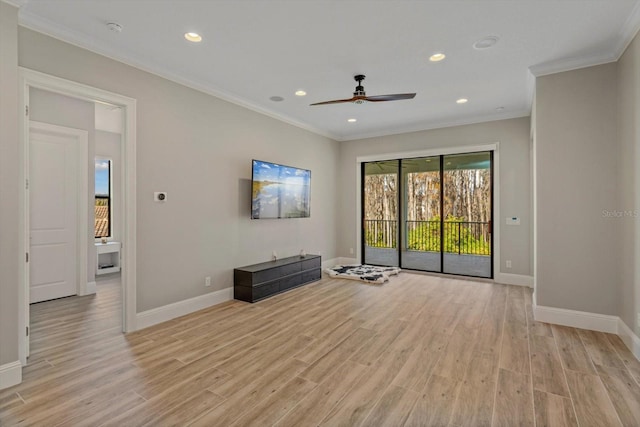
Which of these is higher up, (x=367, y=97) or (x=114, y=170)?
(x=367, y=97)

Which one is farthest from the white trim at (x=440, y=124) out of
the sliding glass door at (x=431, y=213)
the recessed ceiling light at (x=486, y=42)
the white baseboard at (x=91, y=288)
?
the white baseboard at (x=91, y=288)

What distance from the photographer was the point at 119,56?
3217 millimetres

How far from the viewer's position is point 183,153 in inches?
152

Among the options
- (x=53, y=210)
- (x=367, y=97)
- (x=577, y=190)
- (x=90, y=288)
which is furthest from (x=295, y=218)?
(x=577, y=190)

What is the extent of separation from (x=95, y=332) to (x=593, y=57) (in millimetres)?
5987

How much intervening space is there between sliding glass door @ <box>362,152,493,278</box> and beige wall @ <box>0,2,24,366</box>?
18.7 ft

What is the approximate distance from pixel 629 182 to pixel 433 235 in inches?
152

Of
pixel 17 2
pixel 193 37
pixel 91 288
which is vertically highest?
A: pixel 193 37

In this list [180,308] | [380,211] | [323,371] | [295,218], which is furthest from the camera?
[380,211]

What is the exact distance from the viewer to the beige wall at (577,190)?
3.29 metres

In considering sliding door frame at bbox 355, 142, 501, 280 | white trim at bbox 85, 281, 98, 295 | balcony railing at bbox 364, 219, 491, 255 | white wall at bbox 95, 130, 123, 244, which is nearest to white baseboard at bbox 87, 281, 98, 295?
white trim at bbox 85, 281, 98, 295

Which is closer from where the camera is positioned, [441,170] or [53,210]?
[53,210]

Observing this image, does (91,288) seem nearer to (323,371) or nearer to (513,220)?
(323,371)

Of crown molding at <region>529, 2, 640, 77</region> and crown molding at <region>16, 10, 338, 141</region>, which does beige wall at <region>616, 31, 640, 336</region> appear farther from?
crown molding at <region>16, 10, 338, 141</region>
